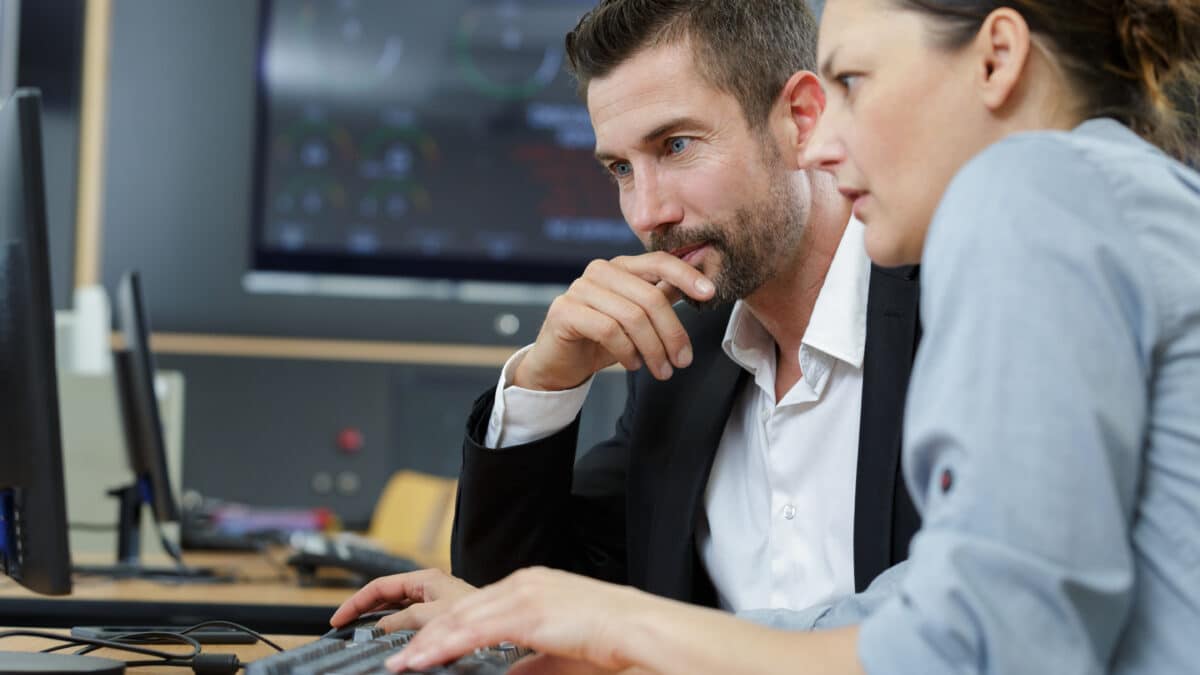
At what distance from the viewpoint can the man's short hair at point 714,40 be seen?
64.9 inches

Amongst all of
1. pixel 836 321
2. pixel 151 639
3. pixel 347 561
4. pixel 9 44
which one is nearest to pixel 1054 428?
pixel 836 321

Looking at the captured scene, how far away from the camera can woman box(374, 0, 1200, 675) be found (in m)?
0.63

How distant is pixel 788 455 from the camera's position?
1.49 metres

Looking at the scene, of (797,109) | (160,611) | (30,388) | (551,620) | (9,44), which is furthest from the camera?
(9,44)

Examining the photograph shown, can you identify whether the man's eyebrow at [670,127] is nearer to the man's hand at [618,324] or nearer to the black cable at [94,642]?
the man's hand at [618,324]

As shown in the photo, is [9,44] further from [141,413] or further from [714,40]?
[714,40]

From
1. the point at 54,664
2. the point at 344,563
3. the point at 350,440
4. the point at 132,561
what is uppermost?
the point at 54,664

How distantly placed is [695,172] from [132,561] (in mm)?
1729

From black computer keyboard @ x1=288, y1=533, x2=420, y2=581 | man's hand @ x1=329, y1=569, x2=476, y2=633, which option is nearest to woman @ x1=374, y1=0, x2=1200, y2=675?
man's hand @ x1=329, y1=569, x2=476, y2=633

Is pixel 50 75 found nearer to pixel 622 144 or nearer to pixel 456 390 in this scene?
pixel 456 390

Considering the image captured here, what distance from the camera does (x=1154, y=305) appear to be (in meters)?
0.67

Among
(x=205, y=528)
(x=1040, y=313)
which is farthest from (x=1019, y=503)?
(x=205, y=528)

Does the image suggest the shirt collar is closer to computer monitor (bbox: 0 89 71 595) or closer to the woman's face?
the woman's face

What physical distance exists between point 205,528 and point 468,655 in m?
2.73
